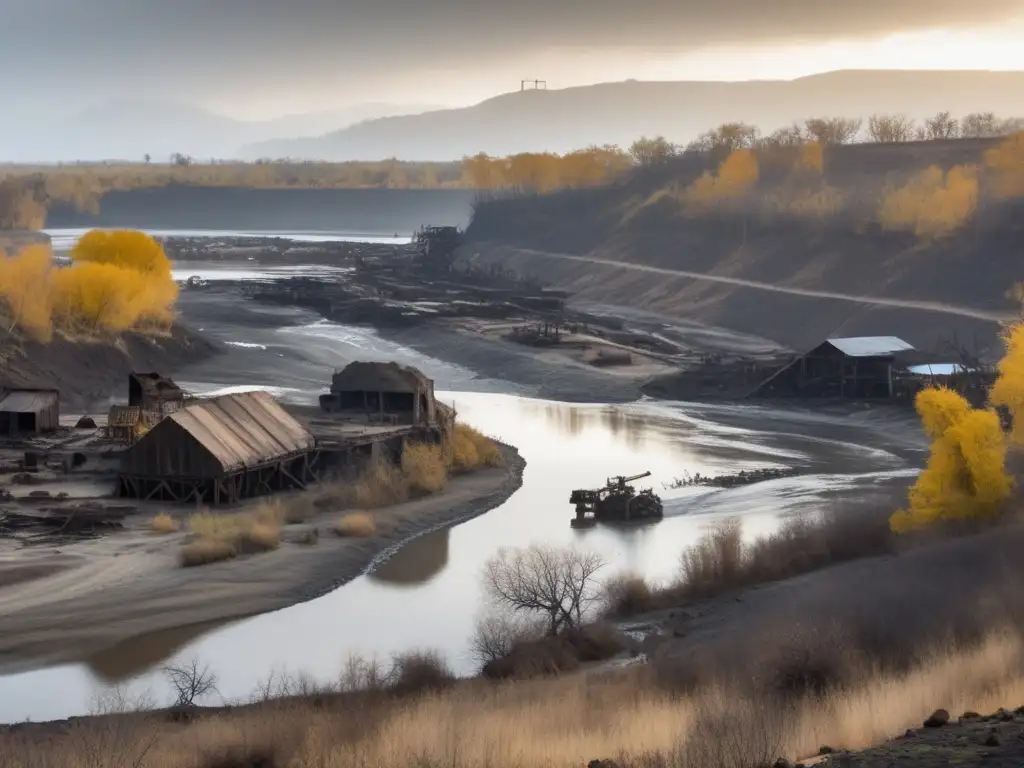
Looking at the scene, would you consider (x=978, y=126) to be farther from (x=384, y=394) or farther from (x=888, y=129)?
(x=384, y=394)

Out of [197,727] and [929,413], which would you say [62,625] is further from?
[929,413]

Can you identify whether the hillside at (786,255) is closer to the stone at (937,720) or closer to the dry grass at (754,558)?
the dry grass at (754,558)

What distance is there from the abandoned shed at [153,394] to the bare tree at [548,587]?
1826 centimetres

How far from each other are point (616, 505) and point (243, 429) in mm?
9864

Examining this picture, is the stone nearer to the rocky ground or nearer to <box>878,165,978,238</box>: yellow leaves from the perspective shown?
the rocky ground

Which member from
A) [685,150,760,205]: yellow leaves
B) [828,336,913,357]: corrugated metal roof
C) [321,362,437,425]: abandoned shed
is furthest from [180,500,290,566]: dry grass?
[685,150,760,205]: yellow leaves

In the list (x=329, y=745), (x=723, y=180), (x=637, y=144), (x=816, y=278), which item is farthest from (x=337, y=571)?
(x=637, y=144)

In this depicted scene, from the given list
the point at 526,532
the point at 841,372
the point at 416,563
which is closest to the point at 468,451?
the point at 526,532

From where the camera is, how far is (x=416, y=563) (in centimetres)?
3778

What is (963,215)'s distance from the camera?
313 feet

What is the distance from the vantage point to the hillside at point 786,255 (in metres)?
83.7

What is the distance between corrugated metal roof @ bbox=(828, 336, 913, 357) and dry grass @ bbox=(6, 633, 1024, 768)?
3992 centimetres

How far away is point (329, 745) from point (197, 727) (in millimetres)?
3861

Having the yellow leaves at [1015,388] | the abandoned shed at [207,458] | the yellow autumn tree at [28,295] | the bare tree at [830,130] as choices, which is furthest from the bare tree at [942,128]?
the abandoned shed at [207,458]
